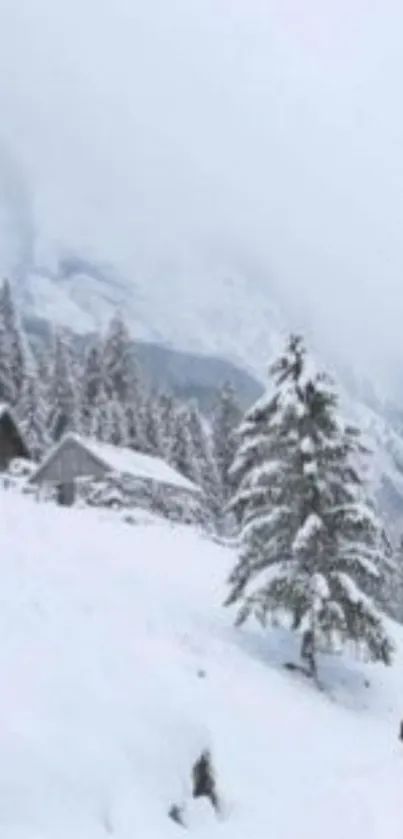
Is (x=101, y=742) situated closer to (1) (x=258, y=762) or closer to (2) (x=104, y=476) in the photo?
(1) (x=258, y=762)

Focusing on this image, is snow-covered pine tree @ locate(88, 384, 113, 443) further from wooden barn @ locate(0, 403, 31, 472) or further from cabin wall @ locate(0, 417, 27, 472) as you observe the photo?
cabin wall @ locate(0, 417, 27, 472)

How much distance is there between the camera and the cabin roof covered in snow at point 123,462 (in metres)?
59.0

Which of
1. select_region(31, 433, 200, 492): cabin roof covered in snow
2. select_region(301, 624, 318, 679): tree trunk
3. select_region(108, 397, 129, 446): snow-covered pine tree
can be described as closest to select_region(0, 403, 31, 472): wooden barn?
select_region(31, 433, 200, 492): cabin roof covered in snow

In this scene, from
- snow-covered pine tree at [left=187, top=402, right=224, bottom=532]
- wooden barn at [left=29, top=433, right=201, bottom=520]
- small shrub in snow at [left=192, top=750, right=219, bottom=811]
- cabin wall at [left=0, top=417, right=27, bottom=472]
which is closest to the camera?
small shrub in snow at [left=192, top=750, right=219, bottom=811]

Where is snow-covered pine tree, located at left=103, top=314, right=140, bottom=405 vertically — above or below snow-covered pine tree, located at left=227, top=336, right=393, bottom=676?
below

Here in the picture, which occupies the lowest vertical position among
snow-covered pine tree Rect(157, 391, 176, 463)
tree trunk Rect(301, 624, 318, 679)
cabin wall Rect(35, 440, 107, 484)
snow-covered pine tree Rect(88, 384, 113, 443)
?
snow-covered pine tree Rect(157, 391, 176, 463)

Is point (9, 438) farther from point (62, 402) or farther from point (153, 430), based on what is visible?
point (153, 430)

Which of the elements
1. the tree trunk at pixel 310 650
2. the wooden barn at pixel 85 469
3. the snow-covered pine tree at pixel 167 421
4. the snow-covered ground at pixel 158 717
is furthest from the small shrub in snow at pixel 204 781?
the snow-covered pine tree at pixel 167 421

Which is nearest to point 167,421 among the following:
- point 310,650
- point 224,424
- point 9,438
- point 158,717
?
point 224,424

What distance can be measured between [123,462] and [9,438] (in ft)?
22.7

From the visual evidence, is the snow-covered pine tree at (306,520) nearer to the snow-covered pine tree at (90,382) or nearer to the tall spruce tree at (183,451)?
the snow-covered pine tree at (90,382)

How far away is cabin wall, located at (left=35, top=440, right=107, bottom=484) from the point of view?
59.1 meters

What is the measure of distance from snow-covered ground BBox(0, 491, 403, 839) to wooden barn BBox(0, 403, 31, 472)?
27.7 metres

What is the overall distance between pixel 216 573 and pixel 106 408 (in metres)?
46.6
